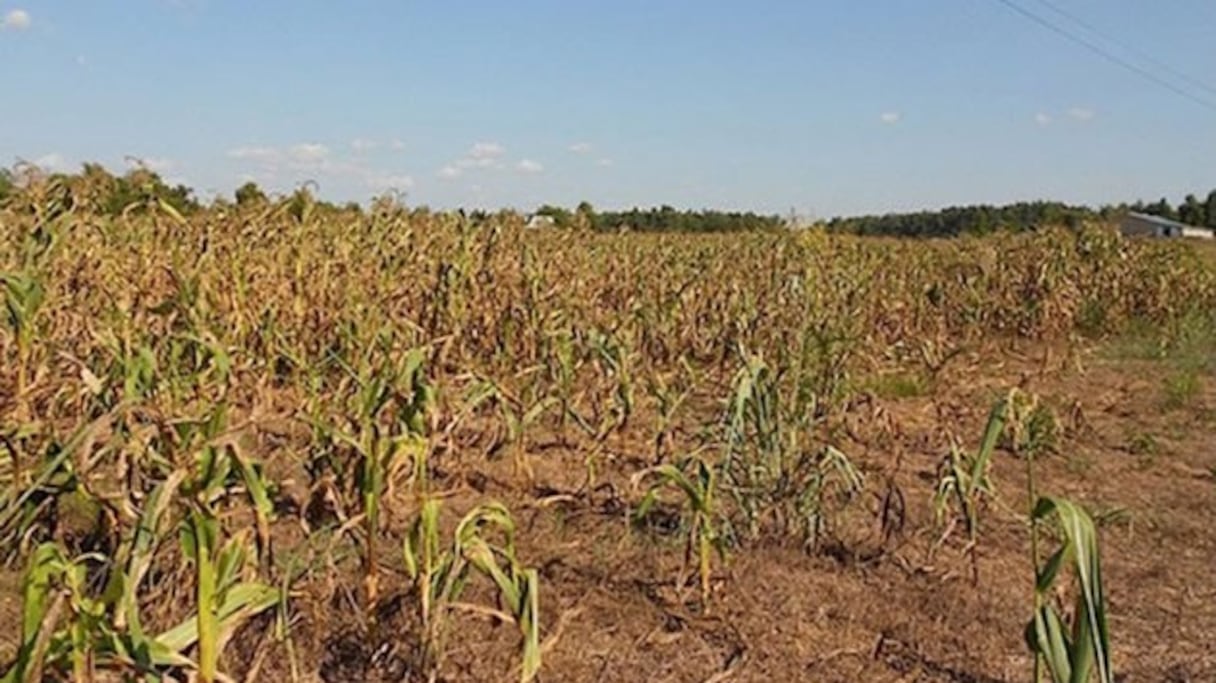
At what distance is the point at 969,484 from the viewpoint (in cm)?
286

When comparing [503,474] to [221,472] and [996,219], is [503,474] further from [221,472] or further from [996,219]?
[996,219]

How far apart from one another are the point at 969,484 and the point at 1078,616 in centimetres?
112

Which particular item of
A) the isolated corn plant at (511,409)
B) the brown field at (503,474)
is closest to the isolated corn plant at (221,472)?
the brown field at (503,474)

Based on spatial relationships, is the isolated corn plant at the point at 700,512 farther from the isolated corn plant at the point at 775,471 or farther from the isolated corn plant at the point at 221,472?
the isolated corn plant at the point at 221,472

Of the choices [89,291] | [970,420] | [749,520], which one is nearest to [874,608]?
[749,520]

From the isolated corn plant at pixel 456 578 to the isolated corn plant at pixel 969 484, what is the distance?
1021 mm

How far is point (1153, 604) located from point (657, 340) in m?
4.17

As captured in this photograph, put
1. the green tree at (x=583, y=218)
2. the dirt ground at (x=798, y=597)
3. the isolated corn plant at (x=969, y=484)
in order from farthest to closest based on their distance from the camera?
1. the green tree at (x=583, y=218)
2. the dirt ground at (x=798, y=597)
3. the isolated corn plant at (x=969, y=484)

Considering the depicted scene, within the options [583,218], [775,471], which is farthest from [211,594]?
[583,218]

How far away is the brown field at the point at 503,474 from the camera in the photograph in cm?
238

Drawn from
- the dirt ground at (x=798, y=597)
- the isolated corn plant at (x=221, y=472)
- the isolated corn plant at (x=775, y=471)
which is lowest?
the dirt ground at (x=798, y=597)

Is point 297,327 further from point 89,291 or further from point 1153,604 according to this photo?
point 1153,604

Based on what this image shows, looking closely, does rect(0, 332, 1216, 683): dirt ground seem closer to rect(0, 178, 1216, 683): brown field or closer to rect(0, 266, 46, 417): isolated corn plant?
rect(0, 178, 1216, 683): brown field

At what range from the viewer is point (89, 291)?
5.61 meters
